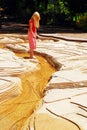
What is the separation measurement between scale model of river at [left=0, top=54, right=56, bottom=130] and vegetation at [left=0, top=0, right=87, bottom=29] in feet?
41.7

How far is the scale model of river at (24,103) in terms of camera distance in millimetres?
4828

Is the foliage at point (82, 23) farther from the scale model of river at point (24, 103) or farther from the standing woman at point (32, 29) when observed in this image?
the scale model of river at point (24, 103)

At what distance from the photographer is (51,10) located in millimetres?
23719

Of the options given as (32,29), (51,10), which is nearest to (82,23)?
(51,10)

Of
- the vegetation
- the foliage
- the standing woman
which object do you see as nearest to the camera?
the standing woman

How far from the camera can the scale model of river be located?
4.83 meters

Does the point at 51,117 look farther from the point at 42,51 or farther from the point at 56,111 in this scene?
the point at 42,51

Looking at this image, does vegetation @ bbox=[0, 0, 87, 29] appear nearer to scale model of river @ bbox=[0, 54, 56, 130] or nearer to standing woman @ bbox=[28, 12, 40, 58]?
standing woman @ bbox=[28, 12, 40, 58]

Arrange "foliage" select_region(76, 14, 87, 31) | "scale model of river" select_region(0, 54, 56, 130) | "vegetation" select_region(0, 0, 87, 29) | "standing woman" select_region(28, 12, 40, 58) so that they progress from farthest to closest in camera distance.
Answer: "vegetation" select_region(0, 0, 87, 29), "foliage" select_region(76, 14, 87, 31), "standing woman" select_region(28, 12, 40, 58), "scale model of river" select_region(0, 54, 56, 130)

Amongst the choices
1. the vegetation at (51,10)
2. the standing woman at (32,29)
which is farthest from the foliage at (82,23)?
the standing woman at (32,29)

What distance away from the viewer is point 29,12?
23.6m

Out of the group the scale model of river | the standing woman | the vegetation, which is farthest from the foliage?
the scale model of river

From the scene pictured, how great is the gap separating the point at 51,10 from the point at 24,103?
60.5 feet

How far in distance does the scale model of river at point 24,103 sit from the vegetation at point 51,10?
1270 cm
